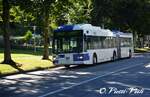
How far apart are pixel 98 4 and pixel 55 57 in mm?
32659

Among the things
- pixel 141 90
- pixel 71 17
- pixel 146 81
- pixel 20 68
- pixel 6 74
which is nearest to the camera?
pixel 141 90

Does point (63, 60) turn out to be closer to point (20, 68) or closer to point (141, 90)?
point (20, 68)

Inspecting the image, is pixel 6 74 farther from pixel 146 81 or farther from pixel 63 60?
pixel 146 81

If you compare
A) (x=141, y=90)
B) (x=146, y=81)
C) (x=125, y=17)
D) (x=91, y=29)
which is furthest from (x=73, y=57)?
(x=125, y=17)

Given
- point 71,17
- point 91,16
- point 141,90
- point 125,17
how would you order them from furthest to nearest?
point 125,17 < point 91,16 < point 71,17 < point 141,90

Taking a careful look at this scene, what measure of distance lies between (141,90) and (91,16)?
145 ft

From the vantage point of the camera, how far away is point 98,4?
63.3 m

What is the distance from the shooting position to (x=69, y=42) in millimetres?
31344

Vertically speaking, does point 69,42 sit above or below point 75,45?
above

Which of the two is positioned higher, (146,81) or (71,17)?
(71,17)

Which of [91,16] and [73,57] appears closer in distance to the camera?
[73,57]

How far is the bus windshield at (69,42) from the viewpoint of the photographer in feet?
103

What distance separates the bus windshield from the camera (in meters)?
31.3

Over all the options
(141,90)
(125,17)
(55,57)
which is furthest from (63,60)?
(125,17)
